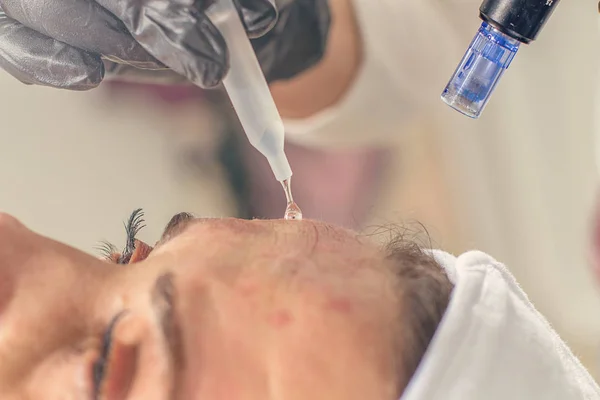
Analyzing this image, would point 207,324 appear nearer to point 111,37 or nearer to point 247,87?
point 247,87

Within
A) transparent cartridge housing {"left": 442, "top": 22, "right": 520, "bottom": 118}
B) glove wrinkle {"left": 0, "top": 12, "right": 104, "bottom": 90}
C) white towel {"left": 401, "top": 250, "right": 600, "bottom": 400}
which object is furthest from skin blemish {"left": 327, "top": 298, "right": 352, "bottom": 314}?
glove wrinkle {"left": 0, "top": 12, "right": 104, "bottom": 90}

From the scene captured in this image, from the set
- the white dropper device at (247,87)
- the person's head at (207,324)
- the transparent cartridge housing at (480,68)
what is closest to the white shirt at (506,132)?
the transparent cartridge housing at (480,68)

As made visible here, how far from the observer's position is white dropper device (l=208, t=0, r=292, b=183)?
0.66m

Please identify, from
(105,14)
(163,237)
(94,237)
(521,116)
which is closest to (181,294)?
(163,237)

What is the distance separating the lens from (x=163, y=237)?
2.22 ft

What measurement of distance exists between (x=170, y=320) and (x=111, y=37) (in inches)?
16.2

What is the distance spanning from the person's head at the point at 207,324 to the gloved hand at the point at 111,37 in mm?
241

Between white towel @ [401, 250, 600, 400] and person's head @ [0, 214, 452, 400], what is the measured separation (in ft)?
0.11

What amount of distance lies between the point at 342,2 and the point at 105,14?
0.52m

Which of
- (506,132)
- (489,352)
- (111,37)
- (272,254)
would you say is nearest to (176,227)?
(272,254)

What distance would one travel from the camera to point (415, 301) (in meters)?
0.60

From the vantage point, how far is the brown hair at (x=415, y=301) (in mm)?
569

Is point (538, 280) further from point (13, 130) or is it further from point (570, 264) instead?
point (13, 130)

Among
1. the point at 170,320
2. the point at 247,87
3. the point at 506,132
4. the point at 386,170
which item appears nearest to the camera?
the point at 170,320
